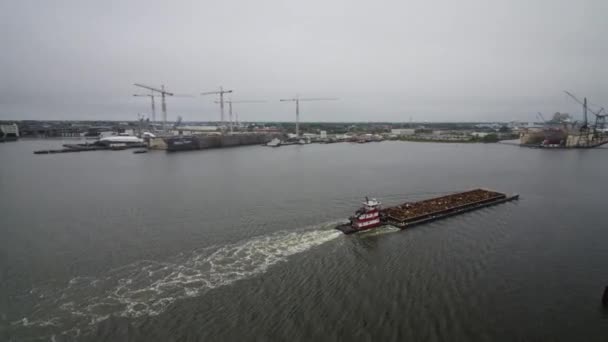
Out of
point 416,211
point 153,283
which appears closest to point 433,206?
point 416,211

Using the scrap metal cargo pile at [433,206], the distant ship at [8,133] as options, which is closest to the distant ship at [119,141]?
the distant ship at [8,133]

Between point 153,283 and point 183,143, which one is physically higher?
point 183,143

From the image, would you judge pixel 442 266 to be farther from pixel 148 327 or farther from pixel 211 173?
pixel 211 173

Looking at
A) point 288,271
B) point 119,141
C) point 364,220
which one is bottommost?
point 288,271

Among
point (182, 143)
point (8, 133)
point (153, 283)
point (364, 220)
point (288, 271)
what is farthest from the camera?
point (8, 133)

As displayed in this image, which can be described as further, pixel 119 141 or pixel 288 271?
pixel 119 141

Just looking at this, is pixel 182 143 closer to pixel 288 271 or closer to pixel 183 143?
pixel 183 143

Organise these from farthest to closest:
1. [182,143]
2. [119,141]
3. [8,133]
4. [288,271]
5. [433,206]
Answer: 1. [8,133]
2. [119,141]
3. [182,143]
4. [433,206]
5. [288,271]

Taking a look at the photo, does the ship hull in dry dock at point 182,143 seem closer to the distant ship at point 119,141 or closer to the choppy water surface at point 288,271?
the distant ship at point 119,141
